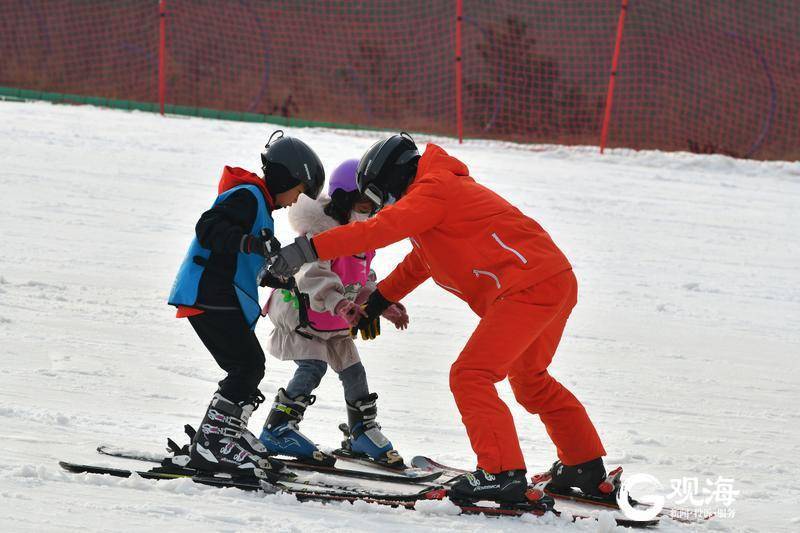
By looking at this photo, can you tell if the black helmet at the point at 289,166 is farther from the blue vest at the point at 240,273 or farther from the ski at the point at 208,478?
the ski at the point at 208,478

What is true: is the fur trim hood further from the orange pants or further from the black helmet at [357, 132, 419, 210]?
the orange pants

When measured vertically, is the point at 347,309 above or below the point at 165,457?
above

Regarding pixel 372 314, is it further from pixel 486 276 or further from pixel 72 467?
pixel 72 467

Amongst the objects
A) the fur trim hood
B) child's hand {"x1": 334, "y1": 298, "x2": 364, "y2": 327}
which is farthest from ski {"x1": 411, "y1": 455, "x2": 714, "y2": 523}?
the fur trim hood

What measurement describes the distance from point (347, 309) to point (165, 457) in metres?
0.94

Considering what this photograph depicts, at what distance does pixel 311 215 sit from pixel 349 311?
0.54 metres

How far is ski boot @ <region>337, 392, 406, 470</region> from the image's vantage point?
4.40 metres

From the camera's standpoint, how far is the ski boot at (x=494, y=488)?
3736 millimetres

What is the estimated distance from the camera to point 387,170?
13.1 feet

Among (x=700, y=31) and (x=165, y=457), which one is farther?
(x=700, y=31)

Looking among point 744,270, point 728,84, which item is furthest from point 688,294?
point 728,84

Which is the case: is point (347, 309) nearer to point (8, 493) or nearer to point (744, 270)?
point (8, 493)

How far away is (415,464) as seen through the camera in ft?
14.3

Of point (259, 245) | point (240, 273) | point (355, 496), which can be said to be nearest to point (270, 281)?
point (240, 273)
